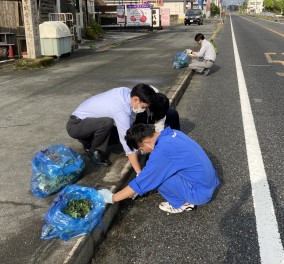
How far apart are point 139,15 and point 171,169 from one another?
104ft

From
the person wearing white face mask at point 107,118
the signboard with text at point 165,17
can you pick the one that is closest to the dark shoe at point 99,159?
the person wearing white face mask at point 107,118

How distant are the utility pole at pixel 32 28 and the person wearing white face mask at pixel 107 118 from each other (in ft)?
30.1

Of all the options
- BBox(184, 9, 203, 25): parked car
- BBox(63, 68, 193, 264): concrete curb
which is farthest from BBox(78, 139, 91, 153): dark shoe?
BBox(184, 9, 203, 25): parked car

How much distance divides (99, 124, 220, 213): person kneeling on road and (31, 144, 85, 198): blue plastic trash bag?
25.4 inches

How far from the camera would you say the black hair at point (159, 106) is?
3733 millimetres

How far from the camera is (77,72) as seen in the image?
35.6ft

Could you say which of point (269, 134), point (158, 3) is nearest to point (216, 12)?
point (158, 3)

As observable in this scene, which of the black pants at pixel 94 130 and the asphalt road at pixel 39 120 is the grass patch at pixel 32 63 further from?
the black pants at pixel 94 130

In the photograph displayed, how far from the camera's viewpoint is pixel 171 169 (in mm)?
2896

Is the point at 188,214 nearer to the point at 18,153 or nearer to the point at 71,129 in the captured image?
the point at 71,129

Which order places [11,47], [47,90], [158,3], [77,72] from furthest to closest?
[158,3] < [11,47] < [77,72] < [47,90]

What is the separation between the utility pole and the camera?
1199cm

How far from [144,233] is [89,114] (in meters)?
1.64

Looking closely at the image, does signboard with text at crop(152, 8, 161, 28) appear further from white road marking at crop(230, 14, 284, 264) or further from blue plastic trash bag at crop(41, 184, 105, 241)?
blue plastic trash bag at crop(41, 184, 105, 241)
